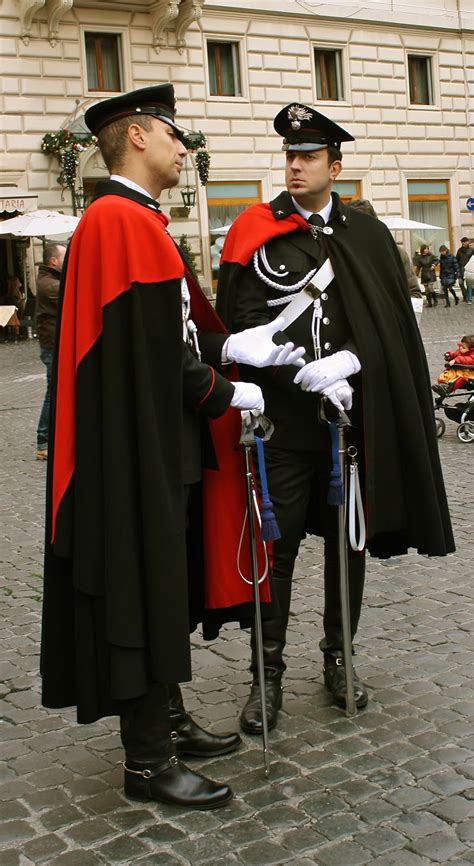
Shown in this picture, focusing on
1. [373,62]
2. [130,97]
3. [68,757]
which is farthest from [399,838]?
[373,62]

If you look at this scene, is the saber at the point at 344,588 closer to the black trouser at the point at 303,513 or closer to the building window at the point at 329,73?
the black trouser at the point at 303,513

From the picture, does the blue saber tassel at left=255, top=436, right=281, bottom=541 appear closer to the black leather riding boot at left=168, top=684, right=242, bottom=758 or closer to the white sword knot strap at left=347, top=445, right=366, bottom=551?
the white sword knot strap at left=347, top=445, right=366, bottom=551

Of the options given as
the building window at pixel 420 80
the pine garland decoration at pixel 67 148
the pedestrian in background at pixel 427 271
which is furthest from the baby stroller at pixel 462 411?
the building window at pixel 420 80

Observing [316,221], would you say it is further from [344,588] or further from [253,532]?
[344,588]

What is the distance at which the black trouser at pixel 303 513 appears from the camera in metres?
3.92

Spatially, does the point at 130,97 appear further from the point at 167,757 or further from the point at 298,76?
the point at 298,76

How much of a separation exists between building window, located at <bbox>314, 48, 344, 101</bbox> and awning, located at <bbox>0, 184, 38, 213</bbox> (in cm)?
817

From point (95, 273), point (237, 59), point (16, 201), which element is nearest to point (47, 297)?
point (95, 273)

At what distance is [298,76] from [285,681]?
24292 mm

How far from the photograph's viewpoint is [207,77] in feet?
83.5

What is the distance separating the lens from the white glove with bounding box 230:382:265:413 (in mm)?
3410

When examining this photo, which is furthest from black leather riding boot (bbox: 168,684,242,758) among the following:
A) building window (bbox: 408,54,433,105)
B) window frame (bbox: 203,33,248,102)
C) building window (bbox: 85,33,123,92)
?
building window (bbox: 408,54,433,105)

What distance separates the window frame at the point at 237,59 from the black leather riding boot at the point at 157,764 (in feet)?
77.6

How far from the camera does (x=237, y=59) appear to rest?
26.1 m
